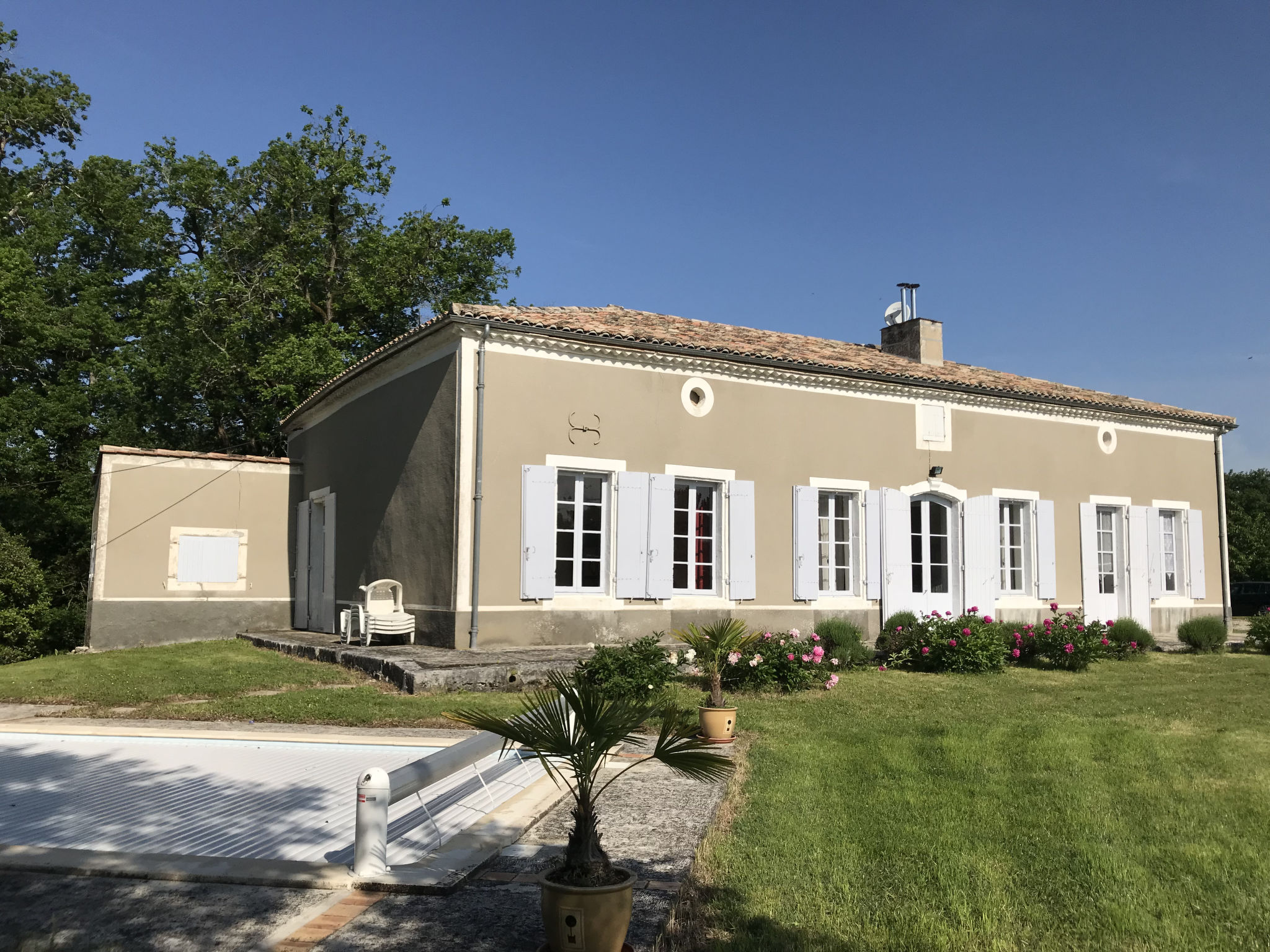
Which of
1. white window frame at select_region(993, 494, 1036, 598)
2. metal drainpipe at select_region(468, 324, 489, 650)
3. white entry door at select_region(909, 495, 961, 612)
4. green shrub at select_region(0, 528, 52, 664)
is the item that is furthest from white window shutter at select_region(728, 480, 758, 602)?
green shrub at select_region(0, 528, 52, 664)

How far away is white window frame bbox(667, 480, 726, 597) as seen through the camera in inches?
496

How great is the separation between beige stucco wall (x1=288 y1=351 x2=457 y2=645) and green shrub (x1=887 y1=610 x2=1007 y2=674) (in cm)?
578

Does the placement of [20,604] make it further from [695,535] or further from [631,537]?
[695,535]

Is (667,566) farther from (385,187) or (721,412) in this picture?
(385,187)

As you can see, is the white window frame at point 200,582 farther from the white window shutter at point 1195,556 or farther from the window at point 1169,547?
the white window shutter at point 1195,556

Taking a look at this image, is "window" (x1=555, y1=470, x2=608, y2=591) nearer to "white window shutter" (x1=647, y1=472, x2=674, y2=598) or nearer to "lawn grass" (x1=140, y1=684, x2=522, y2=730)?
"white window shutter" (x1=647, y1=472, x2=674, y2=598)

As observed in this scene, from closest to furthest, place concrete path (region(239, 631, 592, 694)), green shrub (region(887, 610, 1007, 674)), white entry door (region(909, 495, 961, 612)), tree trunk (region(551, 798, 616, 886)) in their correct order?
tree trunk (region(551, 798, 616, 886)), concrete path (region(239, 631, 592, 694)), green shrub (region(887, 610, 1007, 674)), white entry door (region(909, 495, 961, 612))

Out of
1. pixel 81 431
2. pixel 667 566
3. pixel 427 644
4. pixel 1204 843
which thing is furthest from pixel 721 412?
pixel 81 431

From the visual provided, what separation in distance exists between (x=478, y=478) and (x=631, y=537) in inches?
82.6

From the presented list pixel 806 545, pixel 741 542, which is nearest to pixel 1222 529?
Answer: pixel 806 545

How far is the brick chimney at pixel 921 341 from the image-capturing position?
16531 mm

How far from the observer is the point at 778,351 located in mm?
13938

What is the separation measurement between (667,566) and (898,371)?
4905 millimetres

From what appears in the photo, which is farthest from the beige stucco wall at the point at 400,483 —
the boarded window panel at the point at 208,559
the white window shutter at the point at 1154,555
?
the white window shutter at the point at 1154,555
